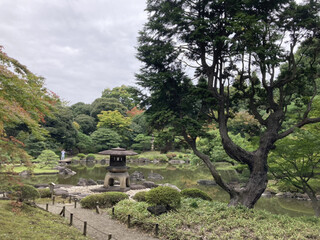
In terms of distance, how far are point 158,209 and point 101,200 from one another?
4.07 metres

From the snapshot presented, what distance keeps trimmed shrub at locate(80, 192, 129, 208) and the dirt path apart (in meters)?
0.38

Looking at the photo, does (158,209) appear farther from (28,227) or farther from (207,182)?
(207,182)

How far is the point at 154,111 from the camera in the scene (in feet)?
38.7

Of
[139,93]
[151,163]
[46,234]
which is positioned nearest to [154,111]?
[139,93]

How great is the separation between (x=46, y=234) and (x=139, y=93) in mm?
7617

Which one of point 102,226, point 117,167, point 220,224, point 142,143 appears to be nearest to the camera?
point 220,224

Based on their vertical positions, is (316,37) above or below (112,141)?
above

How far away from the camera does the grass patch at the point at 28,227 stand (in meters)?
5.54

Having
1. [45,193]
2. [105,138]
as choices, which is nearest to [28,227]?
[45,193]

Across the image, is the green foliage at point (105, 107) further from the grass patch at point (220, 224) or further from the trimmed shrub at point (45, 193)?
the grass patch at point (220, 224)

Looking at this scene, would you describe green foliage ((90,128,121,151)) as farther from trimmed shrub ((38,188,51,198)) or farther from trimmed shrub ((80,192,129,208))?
trimmed shrub ((80,192,129,208))

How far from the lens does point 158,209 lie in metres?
8.70

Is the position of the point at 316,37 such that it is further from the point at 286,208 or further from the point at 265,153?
the point at 286,208

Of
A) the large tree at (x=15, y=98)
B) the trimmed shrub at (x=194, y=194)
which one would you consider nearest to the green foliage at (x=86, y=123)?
the trimmed shrub at (x=194, y=194)
